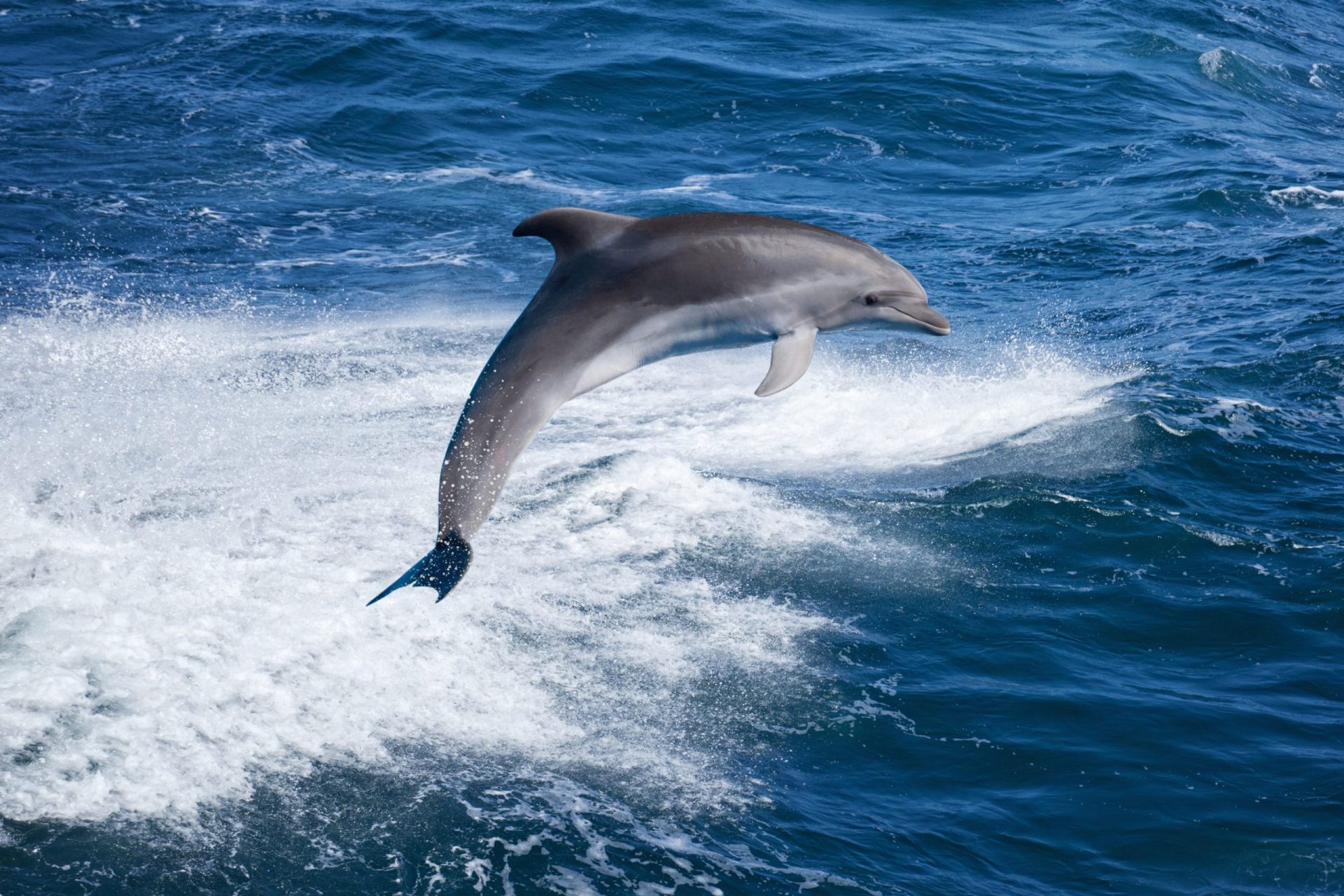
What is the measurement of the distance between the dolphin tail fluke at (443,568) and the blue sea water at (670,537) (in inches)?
123

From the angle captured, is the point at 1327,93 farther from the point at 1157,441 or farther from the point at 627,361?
the point at 627,361

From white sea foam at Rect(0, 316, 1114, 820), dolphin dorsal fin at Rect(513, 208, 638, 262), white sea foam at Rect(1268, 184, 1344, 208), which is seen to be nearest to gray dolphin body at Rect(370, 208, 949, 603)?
dolphin dorsal fin at Rect(513, 208, 638, 262)

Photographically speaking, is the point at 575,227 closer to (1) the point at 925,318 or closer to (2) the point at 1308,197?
(1) the point at 925,318

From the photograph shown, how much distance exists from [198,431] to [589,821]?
899cm

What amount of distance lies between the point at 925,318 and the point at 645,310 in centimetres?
211

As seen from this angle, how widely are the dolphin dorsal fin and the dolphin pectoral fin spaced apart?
133 centimetres

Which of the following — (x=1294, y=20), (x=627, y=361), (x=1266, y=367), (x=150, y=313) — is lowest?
(x=150, y=313)

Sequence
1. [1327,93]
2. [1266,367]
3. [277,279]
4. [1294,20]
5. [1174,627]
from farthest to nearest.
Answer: [1294,20]
[1327,93]
[277,279]
[1266,367]
[1174,627]

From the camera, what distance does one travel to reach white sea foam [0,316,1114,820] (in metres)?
10.4

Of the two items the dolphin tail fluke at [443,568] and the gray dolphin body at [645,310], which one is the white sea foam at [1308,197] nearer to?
the gray dolphin body at [645,310]

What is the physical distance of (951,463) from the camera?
1609 cm

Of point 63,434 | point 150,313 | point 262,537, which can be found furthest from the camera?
point 150,313

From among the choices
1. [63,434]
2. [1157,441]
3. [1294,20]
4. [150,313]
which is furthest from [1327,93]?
[63,434]

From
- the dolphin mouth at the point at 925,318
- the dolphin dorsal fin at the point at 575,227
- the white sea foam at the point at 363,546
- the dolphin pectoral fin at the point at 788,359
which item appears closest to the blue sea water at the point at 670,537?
the white sea foam at the point at 363,546
